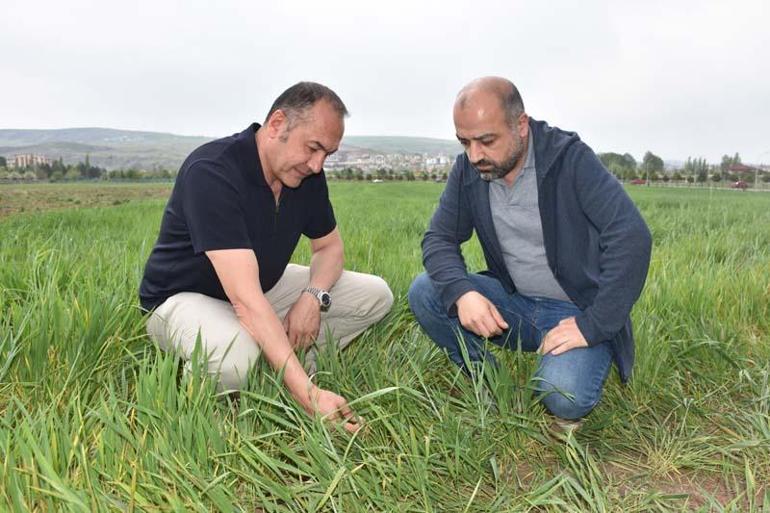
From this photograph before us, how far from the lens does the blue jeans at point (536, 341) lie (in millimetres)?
2129

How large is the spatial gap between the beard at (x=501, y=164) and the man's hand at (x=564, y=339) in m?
0.62

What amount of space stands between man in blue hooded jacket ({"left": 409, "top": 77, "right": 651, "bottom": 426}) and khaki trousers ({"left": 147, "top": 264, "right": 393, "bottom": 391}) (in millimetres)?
293

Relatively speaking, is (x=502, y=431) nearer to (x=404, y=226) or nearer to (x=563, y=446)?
(x=563, y=446)

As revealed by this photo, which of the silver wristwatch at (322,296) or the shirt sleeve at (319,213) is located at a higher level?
the shirt sleeve at (319,213)

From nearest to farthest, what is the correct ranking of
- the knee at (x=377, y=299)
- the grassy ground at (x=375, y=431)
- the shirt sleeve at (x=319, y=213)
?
the grassy ground at (x=375, y=431) < the shirt sleeve at (x=319, y=213) < the knee at (x=377, y=299)

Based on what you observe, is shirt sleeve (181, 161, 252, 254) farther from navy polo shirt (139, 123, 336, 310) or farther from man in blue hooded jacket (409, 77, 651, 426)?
man in blue hooded jacket (409, 77, 651, 426)

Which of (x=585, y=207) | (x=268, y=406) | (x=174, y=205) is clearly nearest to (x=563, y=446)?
(x=585, y=207)

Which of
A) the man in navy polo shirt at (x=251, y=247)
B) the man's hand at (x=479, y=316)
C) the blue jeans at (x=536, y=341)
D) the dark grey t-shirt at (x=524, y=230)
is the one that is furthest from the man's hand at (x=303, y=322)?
the dark grey t-shirt at (x=524, y=230)

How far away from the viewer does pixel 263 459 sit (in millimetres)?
1702

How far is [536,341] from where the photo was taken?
8.39ft

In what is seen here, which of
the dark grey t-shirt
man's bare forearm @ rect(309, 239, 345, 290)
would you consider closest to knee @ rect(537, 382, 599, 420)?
the dark grey t-shirt

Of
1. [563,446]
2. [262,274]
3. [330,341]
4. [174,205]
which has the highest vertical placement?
[174,205]

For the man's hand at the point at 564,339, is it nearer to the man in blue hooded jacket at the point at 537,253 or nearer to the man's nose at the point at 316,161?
the man in blue hooded jacket at the point at 537,253

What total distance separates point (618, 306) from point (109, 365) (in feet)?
6.37
